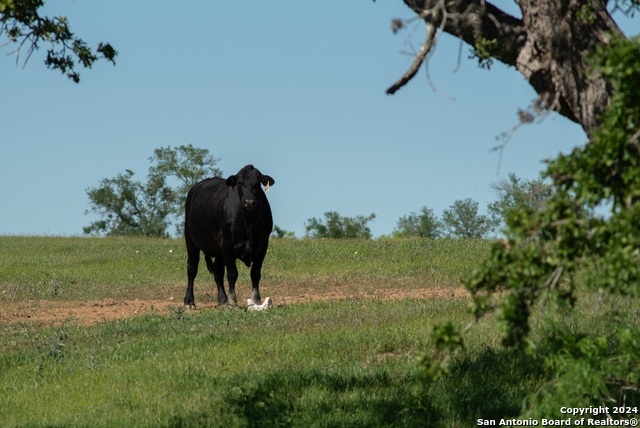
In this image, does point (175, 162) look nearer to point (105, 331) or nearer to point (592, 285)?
point (105, 331)

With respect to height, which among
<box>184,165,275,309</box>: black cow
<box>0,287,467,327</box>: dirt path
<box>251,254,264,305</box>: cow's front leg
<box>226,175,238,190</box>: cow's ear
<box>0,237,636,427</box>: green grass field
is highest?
<box>226,175,238,190</box>: cow's ear

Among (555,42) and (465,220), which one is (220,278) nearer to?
(555,42)

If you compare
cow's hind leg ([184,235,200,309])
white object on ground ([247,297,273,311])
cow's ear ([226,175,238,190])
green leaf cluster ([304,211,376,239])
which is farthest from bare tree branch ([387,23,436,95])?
green leaf cluster ([304,211,376,239])

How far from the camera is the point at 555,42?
534 centimetres

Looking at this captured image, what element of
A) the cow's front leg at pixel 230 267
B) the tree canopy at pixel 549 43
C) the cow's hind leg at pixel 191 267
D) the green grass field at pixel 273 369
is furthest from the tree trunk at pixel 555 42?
the cow's hind leg at pixel 191 267

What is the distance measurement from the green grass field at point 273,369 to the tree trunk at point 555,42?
1919mm

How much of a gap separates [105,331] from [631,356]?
885 cm

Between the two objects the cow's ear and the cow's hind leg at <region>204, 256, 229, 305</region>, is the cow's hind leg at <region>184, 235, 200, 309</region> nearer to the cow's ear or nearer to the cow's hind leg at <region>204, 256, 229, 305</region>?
the cow's hind leg at <region>204, 256, 229, 305</region>

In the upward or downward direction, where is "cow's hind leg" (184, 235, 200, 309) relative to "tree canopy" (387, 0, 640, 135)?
downward

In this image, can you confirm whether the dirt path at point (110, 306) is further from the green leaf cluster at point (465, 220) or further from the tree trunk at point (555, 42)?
the green leaf cluster at point (465, 220)

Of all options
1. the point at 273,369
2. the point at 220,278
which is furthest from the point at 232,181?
the point at 273,369

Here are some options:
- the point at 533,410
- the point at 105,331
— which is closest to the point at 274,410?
the point at 533,410

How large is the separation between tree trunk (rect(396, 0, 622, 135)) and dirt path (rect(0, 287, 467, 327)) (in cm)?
833

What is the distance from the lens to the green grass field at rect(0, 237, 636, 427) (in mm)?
6488
